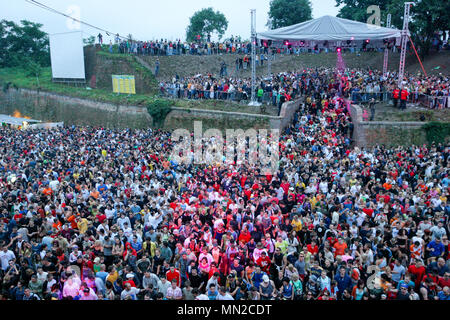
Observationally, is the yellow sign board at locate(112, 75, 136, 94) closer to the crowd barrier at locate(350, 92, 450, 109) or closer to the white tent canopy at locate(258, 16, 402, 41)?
the white tent canopy at locate(258, 16, 402, 41)

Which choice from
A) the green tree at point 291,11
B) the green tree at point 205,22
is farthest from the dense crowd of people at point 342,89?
the green tree at point 205,22

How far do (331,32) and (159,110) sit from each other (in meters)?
10.9

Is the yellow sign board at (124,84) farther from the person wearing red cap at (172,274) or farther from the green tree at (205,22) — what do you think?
the green tree at (205,22)

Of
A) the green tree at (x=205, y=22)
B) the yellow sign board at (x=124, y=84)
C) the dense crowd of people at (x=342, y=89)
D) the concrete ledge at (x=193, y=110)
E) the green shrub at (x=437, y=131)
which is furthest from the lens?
the green tree at (x=205, y=22)

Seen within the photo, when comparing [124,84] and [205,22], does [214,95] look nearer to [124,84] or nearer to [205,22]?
[124,84]

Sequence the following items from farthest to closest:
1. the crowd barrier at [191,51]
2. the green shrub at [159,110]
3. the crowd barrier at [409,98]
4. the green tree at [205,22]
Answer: the green tree at [205,22], the crowd barrier at [191,51], the green shrub at [159,110], the crowd barrier at [409,98]

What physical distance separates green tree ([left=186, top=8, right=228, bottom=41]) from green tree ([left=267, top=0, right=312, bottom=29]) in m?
21.3

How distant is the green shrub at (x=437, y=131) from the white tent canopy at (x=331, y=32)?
14.4 feet

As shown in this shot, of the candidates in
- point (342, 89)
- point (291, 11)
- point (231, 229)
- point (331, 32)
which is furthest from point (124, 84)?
point (291, 11)

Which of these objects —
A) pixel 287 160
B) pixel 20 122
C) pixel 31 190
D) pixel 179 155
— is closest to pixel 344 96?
pixel 287 160

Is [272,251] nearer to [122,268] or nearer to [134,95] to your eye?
[122,268]

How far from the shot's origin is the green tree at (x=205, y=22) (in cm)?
6003

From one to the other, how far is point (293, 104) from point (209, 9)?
A: 47743mm

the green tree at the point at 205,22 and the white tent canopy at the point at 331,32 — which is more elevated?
the green tree at the point at 205,22
